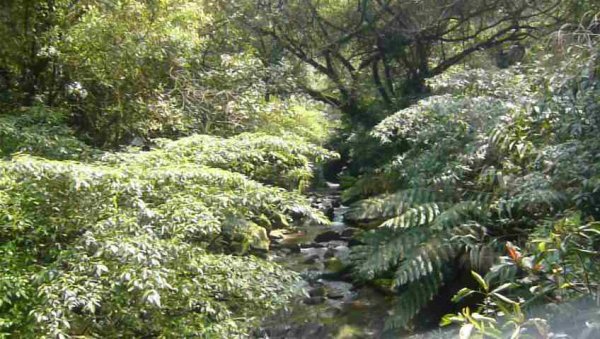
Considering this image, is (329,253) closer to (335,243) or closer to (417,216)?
(335,243)

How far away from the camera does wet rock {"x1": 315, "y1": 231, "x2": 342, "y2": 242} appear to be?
9.01 meters

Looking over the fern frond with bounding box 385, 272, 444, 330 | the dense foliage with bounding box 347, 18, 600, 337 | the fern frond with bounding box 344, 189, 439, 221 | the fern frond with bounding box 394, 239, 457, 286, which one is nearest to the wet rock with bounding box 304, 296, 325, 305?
the dense foliage with bounding box 347, 18, 600, 337

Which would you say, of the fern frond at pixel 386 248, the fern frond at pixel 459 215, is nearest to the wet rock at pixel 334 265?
the fern frond at pixel 386 248

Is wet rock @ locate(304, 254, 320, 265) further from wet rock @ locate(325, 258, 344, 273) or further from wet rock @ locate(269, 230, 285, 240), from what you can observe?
wet rock @ locate(269, 230, 285, 240)

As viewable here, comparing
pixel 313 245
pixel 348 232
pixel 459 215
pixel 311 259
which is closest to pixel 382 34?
pixel 348 232

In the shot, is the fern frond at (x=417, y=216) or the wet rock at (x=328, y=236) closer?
the fern frond at (x=417, y=216)

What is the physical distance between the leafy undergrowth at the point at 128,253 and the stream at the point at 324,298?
1.05 metres

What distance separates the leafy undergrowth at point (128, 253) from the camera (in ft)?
9.29

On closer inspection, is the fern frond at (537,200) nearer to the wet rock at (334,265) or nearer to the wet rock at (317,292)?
the wet rock at (317,292)

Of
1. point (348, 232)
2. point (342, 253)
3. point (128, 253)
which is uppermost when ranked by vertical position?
point (128, 253)

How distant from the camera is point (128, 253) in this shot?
2844 mm

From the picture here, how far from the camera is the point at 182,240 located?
340 centimetres

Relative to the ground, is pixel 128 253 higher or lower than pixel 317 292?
higher

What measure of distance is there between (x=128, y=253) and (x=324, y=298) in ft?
13.6
